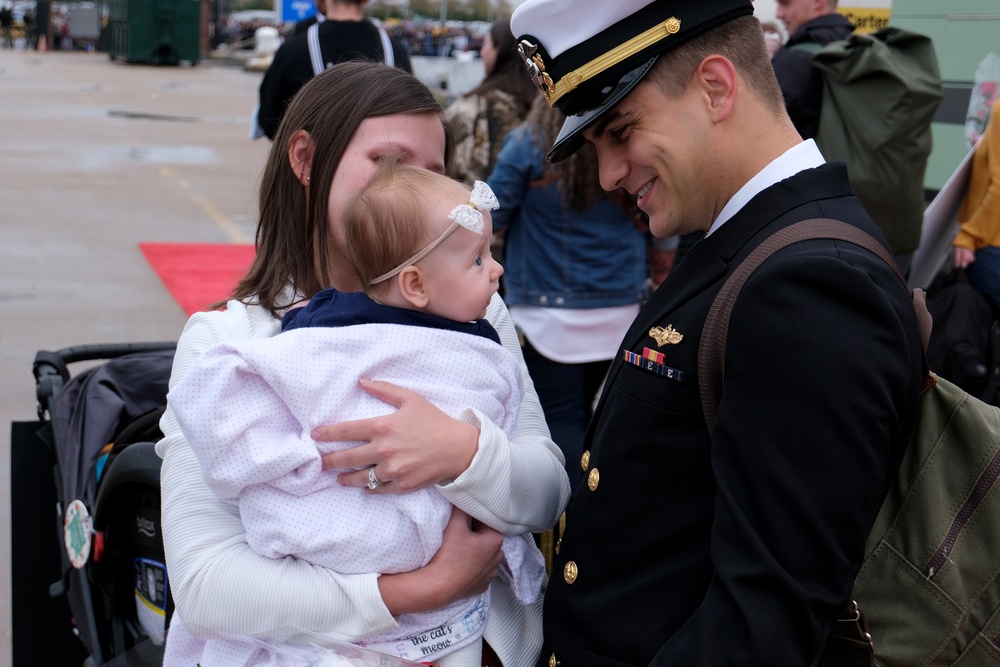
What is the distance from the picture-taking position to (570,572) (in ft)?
5.35

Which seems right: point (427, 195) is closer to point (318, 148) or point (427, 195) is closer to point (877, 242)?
point (318, 148)

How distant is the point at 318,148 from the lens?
6.90ft

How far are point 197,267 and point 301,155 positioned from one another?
6.39m

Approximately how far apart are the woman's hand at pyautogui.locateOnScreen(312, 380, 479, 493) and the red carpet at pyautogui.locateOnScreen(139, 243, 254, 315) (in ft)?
17.2

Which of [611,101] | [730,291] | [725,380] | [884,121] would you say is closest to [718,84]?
[611,101]

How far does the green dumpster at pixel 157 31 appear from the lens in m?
34.9

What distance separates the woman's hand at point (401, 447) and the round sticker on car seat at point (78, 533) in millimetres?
1051

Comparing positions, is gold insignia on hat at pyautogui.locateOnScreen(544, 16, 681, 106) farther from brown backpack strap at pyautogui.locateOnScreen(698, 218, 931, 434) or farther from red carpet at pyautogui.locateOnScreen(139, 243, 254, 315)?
red carpet at pyautogui.locateOnScreen(139, 243, 254, 315)

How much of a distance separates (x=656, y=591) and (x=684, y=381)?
303mm

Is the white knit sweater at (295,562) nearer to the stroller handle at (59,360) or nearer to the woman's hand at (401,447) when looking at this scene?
the woman's hand at (401,447)

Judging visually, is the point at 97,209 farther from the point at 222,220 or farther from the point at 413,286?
the point at 413,286

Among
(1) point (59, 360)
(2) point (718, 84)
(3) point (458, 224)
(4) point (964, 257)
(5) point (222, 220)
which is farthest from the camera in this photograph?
(5) point (222, 220)

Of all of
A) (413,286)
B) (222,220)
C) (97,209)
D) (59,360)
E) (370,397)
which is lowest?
(97,209)

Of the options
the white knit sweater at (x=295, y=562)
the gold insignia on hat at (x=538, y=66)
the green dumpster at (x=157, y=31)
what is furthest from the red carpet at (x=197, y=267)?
the green dumpster at (x=157, y=31)
